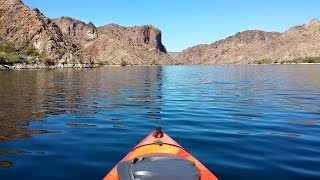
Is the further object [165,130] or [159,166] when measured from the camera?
[165,130]

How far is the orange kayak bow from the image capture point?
7.14m

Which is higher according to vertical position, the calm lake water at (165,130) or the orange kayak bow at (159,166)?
the orange kayak bow at (159,166)

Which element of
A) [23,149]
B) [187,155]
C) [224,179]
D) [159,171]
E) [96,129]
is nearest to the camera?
[159,171]

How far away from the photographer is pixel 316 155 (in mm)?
12109

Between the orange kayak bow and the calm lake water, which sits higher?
the orange kayak bow

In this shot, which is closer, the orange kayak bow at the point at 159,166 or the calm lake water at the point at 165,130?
the orange kayak bow at the point at 159,166

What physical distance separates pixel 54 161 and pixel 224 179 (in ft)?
17.2

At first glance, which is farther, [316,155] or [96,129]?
[96,129]

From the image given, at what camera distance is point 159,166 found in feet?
25.0

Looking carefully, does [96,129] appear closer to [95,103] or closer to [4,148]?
[4,148]

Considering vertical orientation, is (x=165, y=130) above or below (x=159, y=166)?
below

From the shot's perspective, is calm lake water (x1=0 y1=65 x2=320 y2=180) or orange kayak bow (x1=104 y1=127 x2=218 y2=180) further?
calm lake water (x1=0 y1=65 x2=320 y2=180)

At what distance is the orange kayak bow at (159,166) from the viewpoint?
714 cm

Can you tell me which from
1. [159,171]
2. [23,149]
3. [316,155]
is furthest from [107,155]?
[316,155]
